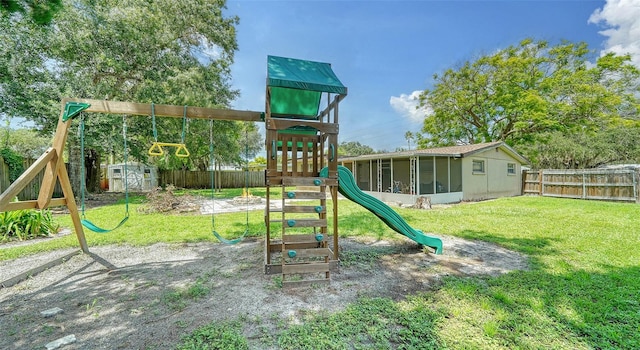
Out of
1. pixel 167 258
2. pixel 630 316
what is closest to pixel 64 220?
pixel 167 258

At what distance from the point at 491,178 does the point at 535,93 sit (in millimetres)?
7619

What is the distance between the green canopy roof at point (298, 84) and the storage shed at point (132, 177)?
16.4 m

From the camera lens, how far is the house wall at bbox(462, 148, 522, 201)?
11625 millimetres

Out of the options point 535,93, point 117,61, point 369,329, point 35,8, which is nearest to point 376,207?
point 369,329

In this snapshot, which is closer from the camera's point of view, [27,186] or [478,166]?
[27,186]

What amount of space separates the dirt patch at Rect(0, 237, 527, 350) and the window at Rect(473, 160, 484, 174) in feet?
26.9

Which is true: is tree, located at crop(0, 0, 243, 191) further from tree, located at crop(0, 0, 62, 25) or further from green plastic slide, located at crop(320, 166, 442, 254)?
green plastic slide, located at crop(320, 166, 442, 254)

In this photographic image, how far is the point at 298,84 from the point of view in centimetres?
308

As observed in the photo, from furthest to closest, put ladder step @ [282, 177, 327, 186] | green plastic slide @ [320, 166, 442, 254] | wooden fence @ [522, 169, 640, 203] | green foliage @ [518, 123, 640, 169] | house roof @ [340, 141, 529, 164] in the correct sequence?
green foliage @ [518, 123, 640, 169], house roof @ [340, 141, 529, 164], wooden fence @ [522, 169, 640, 203], green plastic slide @ [320, 166, 442, 254], ladder step @ [282, 177, 327, 186]

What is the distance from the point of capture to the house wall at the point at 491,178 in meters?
11.6

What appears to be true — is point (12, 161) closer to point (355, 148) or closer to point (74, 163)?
point (74, 163)

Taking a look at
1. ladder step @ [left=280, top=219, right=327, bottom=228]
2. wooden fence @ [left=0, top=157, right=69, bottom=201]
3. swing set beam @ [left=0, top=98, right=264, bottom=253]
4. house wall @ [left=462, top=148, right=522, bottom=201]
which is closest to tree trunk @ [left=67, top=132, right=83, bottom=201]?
wooden fence @ [left=0, top=157, right=69, bottom=201]

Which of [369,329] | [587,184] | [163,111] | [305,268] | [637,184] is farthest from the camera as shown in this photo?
[587,184]

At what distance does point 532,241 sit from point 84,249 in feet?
25.8
